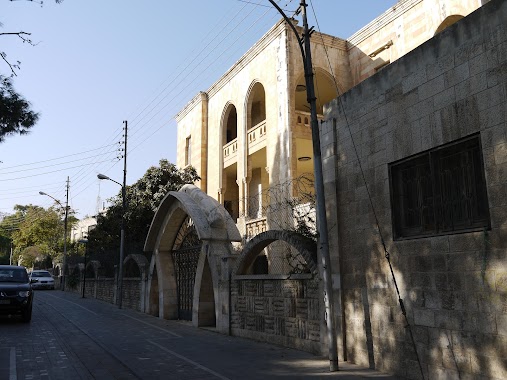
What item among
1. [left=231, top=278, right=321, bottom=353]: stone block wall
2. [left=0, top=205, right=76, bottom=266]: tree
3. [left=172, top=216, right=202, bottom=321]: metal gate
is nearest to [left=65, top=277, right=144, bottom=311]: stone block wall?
[left=172, top=216, right=202, bottom=321]: metal gate

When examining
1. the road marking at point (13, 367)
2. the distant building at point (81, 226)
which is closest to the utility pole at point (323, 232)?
the road marking at point (13, 367)

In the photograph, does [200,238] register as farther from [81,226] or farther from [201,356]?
[81,226]

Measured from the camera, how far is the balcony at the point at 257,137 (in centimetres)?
2017


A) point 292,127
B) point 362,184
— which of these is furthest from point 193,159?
point 362,184

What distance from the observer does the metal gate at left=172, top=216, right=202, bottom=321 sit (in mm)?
15469

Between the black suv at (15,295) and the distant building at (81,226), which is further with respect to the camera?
the distant building at (81,226)

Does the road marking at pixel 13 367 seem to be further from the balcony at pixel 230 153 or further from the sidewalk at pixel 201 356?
the balcony at pixel 230 153

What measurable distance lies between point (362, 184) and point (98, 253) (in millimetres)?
22874

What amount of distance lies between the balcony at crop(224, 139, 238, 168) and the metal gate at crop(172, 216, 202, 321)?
22.7 ft

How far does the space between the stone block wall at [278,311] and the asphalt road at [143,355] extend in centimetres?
30

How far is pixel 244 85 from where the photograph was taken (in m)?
21.8

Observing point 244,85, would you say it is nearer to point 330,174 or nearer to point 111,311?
point 111,311

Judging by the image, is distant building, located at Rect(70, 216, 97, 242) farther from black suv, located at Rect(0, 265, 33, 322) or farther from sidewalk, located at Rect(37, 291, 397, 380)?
sidewalk, located at Rect(37, 291, 397, 380)

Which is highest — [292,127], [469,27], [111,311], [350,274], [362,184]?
[292,127]
